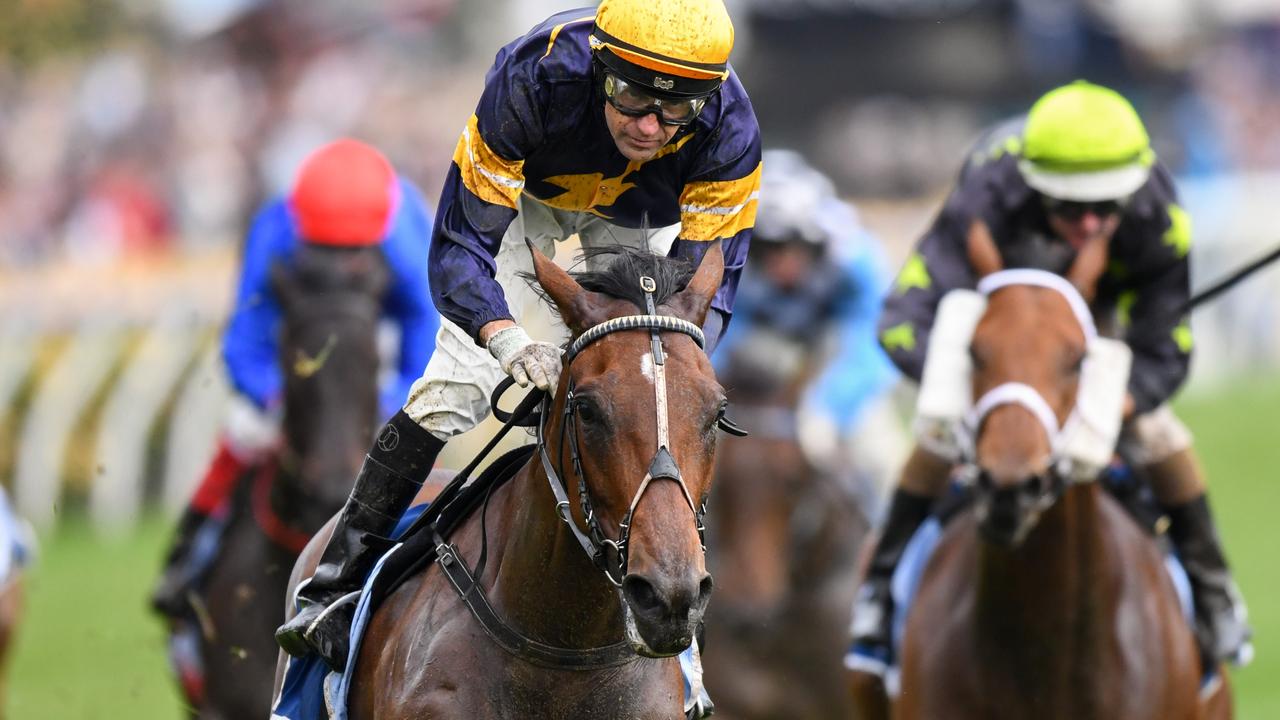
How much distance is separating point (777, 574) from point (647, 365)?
4754 mm

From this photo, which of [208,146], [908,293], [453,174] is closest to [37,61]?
[208,146]

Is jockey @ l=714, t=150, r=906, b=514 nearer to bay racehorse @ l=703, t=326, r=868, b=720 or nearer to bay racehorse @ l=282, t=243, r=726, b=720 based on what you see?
bay racehorse @ l=703, t=326, r=868, b=720

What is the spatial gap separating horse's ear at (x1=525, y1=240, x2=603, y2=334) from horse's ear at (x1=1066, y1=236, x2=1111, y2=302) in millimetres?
2150

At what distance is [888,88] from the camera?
95.2 feet

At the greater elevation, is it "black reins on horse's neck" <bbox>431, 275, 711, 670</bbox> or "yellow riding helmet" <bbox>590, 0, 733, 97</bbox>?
"yellow riding helmet" <bbox>590, 0, 733, 97</bbox>

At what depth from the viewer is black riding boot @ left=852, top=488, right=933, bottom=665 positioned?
675cm

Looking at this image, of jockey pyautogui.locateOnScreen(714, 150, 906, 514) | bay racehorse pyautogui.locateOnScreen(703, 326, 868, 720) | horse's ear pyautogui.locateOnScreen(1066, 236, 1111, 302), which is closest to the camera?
horse's ear pyautogui.locateOnScreen(1066, 236, 1111, 302)

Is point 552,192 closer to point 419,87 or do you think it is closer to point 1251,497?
point 1251,497

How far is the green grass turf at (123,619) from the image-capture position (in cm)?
1052

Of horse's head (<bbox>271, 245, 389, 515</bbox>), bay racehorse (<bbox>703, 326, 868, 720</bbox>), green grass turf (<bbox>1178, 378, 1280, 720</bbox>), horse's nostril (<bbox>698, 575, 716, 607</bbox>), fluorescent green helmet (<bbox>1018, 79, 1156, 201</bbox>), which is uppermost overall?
horse's nostril (<bbox>698, 575, 716, 607</bbox>)

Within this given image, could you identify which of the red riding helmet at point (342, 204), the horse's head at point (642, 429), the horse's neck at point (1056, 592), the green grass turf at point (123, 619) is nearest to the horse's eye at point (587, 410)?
the horse's head at point (642, 429)

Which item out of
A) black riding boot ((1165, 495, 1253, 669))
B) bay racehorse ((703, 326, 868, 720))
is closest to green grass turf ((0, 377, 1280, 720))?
bay racehorse ((703, 326, 868, 720))

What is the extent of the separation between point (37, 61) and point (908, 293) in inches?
474

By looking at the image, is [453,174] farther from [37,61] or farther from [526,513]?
[37,61]
